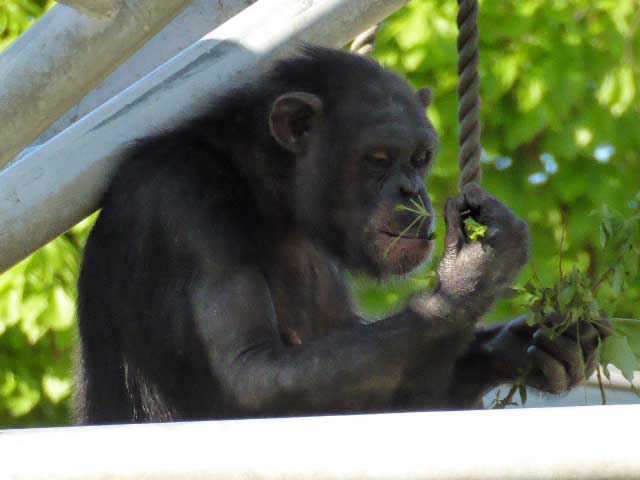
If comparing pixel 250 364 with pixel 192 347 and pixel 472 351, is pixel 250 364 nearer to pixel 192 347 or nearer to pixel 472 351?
pixel 192 347

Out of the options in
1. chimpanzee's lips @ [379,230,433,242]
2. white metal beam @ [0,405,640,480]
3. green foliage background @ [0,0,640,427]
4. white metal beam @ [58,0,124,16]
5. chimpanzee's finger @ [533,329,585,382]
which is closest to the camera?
white metal beam @ [0,405,640,480]

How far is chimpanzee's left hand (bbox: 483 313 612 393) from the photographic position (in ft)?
11.3

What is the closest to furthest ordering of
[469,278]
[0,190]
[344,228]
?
[0,190] → [469,278] → [344,228]

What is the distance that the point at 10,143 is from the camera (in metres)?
2.38

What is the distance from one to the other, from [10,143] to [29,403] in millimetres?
4312

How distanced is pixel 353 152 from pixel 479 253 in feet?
2.50

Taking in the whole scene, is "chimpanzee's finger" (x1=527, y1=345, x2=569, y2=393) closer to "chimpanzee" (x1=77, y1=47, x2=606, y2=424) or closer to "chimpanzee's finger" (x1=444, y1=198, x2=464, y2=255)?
"chimpanzee" (x1=77, y1=47, x2=606, y2=424)

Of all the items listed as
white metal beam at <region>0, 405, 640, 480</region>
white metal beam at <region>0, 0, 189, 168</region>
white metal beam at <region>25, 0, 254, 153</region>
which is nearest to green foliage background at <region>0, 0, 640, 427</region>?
white metal beam at <region>25, 0, 254, 153</region>

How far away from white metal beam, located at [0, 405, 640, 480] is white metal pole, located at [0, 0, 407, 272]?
150 centimetres

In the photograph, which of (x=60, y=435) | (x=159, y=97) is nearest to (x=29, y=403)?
(x=159, y=97)

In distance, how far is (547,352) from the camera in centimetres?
362

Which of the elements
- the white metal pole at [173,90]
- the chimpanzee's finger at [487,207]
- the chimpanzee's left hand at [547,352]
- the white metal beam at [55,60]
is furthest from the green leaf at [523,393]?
the white metal beam at [55,60]

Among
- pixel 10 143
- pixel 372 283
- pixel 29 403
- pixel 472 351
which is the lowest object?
pixel 29 403

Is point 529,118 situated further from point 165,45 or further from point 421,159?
point 165,45
